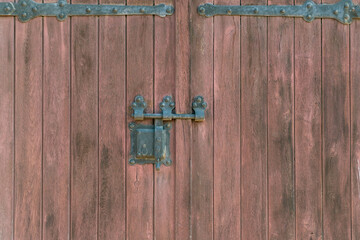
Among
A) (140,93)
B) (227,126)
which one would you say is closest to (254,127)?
(227,126)

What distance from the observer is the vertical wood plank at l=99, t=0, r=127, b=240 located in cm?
167

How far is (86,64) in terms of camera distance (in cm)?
169

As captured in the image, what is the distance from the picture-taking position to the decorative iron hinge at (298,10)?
171cm

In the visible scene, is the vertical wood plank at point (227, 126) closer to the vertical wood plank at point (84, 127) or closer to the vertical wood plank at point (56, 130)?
the vertical wood plank at point (84, 127)

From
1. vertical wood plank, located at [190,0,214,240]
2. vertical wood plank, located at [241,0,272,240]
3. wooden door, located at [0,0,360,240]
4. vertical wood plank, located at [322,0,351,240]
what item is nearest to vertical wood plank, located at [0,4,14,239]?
wooden door, located at [0,0,360,240]

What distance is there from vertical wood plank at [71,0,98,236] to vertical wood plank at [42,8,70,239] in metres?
0.03

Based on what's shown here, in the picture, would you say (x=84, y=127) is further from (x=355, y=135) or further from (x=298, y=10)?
(x=355, y=135)

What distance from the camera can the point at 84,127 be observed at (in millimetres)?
1684

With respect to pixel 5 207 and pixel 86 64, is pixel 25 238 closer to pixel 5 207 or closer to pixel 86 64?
pixel 5 207

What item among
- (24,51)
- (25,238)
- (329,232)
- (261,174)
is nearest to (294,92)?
(261,174)

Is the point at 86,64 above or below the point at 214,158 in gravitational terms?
above

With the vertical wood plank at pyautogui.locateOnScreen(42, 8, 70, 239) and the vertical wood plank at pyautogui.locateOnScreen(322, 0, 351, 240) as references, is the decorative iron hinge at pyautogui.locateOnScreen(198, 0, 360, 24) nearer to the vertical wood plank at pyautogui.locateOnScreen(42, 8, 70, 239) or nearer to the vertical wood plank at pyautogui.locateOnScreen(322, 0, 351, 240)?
the vertical wood plank at pyautogui.locateOnScreen(322, 0, 351, 240)

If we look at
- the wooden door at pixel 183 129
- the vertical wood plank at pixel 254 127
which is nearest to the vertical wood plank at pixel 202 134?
the wooden door at pixel 183 129

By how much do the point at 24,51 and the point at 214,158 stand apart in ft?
3.05
